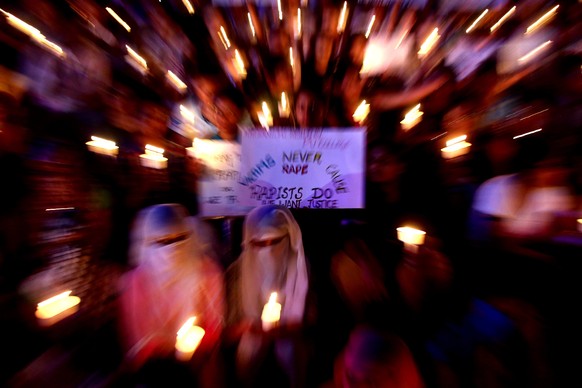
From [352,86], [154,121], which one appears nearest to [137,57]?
[154,121]

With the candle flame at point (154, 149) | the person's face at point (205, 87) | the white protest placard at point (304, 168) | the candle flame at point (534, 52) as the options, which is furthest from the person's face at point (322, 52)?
the candle flame at point (154, 149)

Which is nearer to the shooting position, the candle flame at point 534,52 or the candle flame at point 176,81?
the candle flame at point 534,52

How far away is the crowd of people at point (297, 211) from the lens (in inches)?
59.3

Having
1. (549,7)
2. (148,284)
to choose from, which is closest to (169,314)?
(148,284)

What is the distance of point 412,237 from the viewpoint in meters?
1.90

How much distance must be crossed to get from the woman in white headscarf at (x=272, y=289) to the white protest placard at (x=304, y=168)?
0.23 m

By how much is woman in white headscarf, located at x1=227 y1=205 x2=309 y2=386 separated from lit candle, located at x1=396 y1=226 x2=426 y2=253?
856 millimetres

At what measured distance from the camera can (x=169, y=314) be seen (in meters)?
1.58

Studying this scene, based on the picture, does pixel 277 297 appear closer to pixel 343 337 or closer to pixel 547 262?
pixel 343 337

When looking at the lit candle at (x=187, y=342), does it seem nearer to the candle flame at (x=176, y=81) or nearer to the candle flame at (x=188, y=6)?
the candle flame at (x=176, y=81)

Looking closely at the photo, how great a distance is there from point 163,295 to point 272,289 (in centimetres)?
69

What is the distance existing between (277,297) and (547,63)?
7.67 ft

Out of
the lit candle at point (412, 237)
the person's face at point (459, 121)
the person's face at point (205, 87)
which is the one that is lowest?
the lit candle at point (412, 237)

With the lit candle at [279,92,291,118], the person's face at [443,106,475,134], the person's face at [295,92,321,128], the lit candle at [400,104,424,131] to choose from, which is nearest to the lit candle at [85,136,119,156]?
the lit candle at [279,92,291,118]
